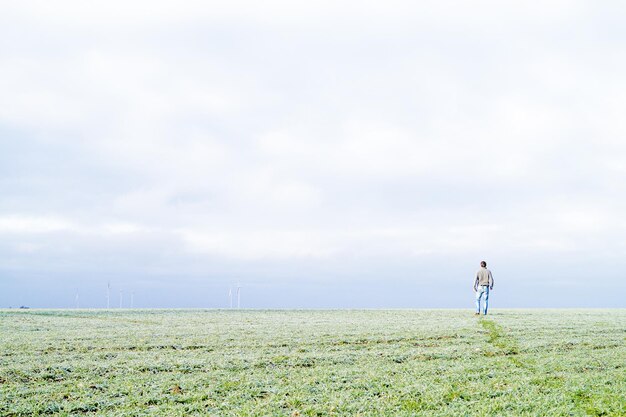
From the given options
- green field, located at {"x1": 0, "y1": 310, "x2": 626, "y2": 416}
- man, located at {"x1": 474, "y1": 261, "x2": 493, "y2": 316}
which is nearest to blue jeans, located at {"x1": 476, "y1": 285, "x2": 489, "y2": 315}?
man, located at {"x1": 474, "y1": 261, "x2": 493, "y2": 316}

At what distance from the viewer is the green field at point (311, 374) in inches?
369

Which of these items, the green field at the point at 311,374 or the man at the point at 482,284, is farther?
the man at the point at 482,284

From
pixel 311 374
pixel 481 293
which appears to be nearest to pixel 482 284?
pixel 481 293

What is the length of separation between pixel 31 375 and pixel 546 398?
9.70m

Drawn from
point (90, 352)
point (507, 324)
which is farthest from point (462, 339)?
point (90, 352)

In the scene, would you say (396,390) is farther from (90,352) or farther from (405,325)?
(405,325)

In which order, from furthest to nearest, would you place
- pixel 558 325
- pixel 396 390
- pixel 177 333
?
pixel 558 325 < pixel 177 333 < pixel 396 390

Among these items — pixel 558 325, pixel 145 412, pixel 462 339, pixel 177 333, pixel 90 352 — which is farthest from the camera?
pixel 558 325

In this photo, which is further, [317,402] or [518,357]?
[518,357]

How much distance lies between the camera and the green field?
9362 mm

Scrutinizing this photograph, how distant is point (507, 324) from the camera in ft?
75.7

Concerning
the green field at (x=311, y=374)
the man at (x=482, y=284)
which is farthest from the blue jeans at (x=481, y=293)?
the green field at (x=311, y=374)

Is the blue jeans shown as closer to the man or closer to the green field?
the man

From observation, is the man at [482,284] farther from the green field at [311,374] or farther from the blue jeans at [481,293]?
the green field at [311,374]
